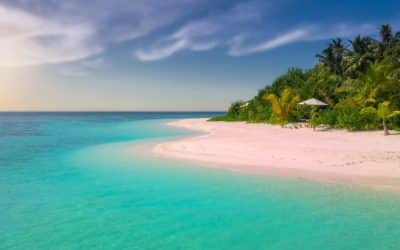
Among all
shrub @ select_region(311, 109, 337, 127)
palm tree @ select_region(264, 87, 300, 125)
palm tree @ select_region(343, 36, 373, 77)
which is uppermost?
palm tree @ select_region(343, 36, 373, 77)

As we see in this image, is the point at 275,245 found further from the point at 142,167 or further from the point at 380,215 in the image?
the point at 142,167

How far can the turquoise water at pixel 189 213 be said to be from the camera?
5.91 m

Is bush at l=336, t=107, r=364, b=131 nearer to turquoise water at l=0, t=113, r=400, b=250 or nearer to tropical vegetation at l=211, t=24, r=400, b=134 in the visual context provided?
tropical vegetation at l=211, t=24, r=400, b=134

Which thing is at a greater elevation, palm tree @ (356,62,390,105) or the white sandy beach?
palm tree @ (356,62,390,105)

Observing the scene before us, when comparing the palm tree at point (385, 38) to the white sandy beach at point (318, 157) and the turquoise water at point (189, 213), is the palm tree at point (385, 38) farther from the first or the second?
the turquoise water at point (189, 213)

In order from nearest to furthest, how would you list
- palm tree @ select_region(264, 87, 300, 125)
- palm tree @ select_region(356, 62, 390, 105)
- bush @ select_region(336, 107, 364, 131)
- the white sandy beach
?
1. the white sandy beach
2. bush @ select_region(336, 107, 364, 131)
3. palm tree @ select_region(356, 62, 390, 105)
4. palm tree @ select_region(264, 87, 300, 125)

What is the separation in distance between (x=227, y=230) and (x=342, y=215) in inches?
103

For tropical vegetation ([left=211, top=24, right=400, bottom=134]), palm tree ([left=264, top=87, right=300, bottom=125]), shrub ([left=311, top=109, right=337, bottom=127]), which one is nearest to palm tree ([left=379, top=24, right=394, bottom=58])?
tropical vegetation ([left=211, top=24, right=400, bottom=134])

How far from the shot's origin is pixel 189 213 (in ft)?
24.7

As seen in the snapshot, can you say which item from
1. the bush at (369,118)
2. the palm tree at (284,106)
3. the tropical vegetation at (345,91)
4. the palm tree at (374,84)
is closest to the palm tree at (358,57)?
the tropical vegetation at (345,91)

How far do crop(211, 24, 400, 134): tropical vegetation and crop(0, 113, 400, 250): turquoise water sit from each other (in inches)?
475

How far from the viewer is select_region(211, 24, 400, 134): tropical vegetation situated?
2036 centimetres

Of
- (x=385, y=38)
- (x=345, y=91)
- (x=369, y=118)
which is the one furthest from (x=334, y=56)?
(x=369, y=118)

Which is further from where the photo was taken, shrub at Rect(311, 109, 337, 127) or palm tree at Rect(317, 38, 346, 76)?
palm tree at Rect(317, 38, 346, 76)
